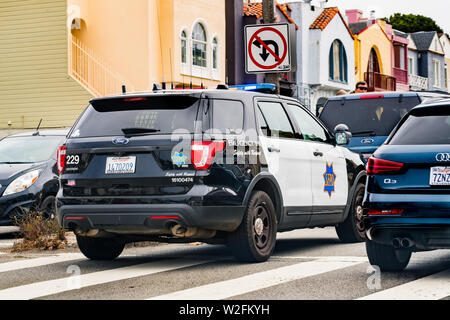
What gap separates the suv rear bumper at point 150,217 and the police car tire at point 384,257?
1.34 meters

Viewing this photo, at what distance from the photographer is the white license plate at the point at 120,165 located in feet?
29.3

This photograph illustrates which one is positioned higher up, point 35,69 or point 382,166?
point 35,69

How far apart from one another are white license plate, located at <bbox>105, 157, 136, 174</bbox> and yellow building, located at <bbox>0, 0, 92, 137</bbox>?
2043 centimetres

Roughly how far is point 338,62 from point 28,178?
32260 mm

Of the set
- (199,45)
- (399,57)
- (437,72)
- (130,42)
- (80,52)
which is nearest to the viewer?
(130,42)

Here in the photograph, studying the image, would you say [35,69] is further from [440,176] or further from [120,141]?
[440,176]

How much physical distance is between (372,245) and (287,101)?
2.65m

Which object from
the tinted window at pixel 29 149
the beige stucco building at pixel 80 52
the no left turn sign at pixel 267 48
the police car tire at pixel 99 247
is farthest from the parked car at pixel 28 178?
the beige stucco building at pixel 80 52

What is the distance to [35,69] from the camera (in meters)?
30.7

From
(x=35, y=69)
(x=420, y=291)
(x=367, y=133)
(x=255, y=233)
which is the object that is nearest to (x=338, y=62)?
(x=35, y=69)

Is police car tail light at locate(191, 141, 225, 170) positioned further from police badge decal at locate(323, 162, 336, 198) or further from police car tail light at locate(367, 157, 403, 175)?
police badge decal at locate(323, 162, 336, 198)

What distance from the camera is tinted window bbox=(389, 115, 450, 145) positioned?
8.23 m

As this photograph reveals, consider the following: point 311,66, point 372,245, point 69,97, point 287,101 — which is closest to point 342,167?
point 287,101

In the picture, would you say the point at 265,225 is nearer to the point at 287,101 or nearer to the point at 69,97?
the point at 287,101
